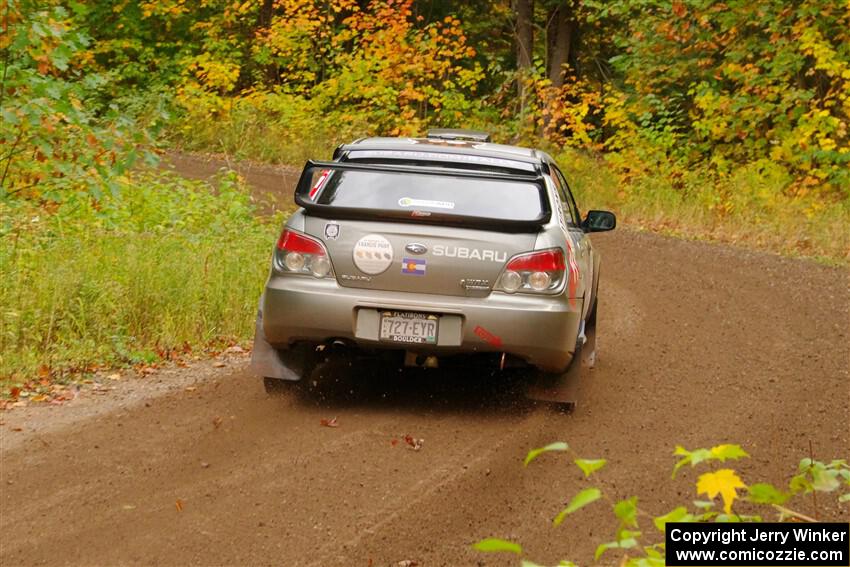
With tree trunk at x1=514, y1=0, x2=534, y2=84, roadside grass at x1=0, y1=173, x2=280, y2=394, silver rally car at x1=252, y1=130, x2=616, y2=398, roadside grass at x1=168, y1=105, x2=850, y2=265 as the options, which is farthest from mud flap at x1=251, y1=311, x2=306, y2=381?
tree trunk at x1=514, y1=0, x2=534, y2=84

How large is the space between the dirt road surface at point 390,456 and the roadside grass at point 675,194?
27.8ft

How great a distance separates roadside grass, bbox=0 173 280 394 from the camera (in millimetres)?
9664

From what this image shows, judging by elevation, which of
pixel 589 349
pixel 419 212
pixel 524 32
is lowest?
pixel 589 349

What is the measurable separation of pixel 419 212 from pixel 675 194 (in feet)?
51.2

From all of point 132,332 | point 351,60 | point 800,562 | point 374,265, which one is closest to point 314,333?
point 374,265

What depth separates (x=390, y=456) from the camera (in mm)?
7133

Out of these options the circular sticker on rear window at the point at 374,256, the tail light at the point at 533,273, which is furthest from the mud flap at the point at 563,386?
the circular sticker on rear window at the point at 374,256

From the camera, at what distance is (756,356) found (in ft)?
35.2

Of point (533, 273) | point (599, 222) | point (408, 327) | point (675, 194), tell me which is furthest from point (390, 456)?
point (675, 194)

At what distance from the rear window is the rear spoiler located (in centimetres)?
2

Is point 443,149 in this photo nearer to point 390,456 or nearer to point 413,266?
point 413,266

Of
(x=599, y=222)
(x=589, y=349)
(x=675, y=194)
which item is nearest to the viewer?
(x=599, y=222)

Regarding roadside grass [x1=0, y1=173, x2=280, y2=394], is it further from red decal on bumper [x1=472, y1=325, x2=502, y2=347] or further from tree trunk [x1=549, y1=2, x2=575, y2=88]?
tree trunk [x1=549, y1=2, x2=575, y2=88]

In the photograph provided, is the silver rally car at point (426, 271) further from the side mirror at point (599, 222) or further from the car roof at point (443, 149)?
the side mirror at point (599, 222)
